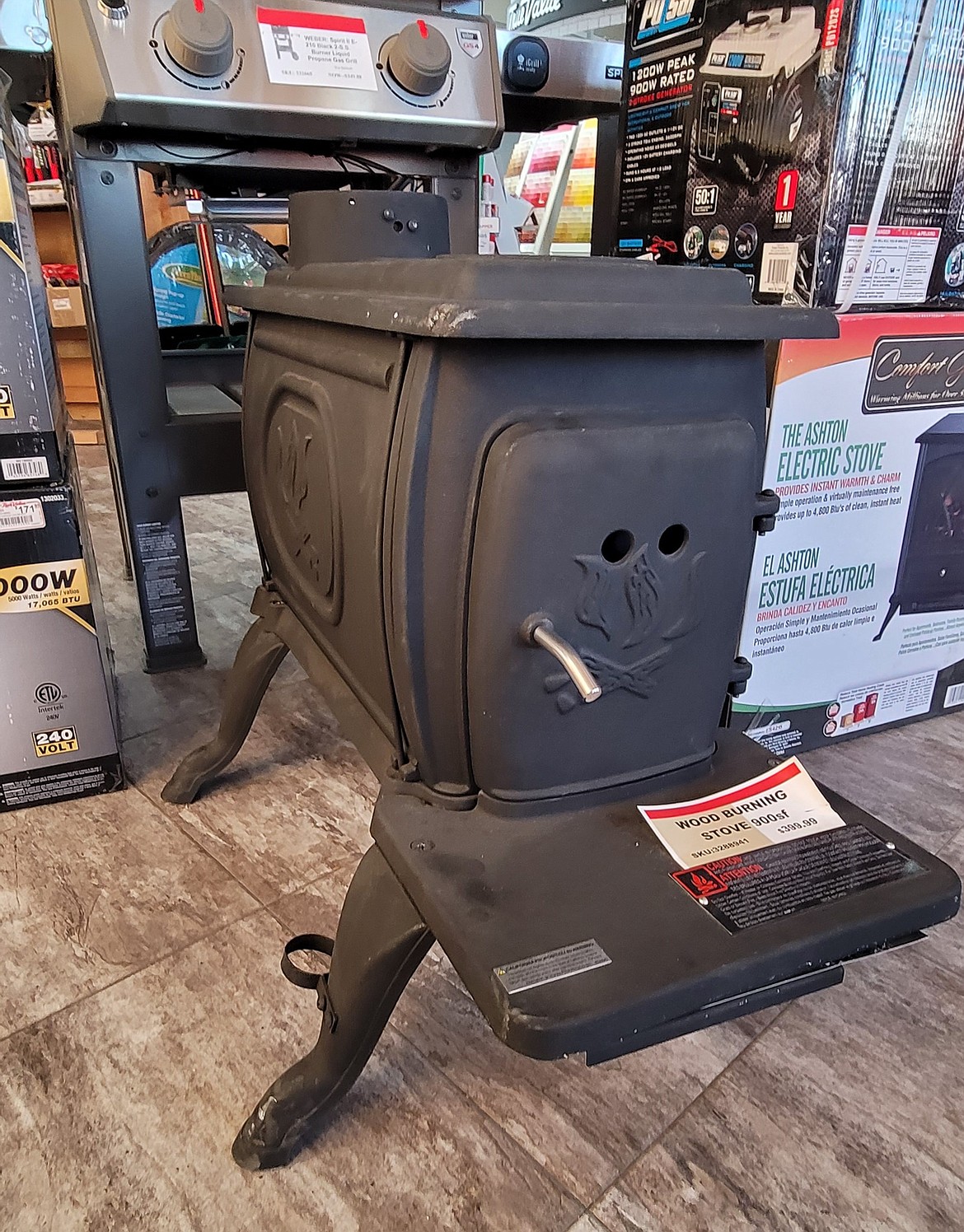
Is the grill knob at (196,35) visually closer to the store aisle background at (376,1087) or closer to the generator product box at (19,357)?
the generator product box at (19,357)

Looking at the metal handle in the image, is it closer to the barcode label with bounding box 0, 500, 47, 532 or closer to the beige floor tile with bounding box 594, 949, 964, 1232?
the beige floor tile with bounding box 594, 949, 964, 1232

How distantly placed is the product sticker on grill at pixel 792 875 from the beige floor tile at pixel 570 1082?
31cm

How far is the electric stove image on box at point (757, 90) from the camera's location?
3.25ft

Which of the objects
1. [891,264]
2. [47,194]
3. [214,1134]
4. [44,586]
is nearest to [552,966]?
[214,1134]

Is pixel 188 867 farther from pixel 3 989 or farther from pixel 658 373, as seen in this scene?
pixel 658 373

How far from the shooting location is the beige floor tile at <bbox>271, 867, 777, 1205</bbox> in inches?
29.1

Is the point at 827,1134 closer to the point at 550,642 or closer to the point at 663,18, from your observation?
the point at 550,642

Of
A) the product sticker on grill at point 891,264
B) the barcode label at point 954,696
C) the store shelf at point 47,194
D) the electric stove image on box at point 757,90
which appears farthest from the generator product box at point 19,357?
the store shelf at point 47,194

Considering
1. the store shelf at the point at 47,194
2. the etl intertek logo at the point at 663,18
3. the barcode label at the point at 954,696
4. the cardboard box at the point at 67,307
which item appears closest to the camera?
the etl intertek logo at the point at 663,18

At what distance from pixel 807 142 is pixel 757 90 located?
102 mm

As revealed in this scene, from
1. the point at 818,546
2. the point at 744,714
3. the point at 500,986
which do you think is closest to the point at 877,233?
the point at 818,546

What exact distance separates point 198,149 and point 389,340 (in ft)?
2.92

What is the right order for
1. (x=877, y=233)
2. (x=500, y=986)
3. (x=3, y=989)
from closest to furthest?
(x=500, y=986)
(x=3, y=989)
(x=877, y=233)

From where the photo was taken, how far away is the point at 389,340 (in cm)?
61
